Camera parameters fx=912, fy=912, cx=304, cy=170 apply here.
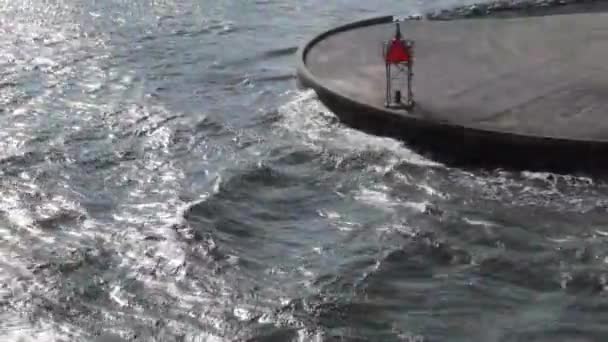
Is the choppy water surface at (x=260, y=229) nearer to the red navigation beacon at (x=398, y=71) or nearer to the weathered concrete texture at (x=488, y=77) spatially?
the weathered concrete texture at (x=488, y=77)

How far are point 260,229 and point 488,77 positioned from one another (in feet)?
16.2

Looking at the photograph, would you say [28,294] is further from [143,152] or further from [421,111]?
[421,111]

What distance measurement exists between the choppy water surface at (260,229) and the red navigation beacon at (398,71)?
0.61 metres

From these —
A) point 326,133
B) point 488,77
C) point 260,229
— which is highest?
point 488,77

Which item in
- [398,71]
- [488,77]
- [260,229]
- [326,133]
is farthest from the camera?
[398,71]

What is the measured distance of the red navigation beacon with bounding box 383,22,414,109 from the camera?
11.6 meters

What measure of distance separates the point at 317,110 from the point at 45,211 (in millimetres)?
4681

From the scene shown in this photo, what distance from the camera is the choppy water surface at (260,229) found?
805 cm

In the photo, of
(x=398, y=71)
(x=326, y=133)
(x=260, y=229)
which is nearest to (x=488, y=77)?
(x=398, y=71)

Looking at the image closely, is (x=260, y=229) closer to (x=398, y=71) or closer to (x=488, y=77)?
(x=398, y=71)

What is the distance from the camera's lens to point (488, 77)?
520 inches

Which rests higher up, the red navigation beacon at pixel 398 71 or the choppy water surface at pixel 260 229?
the red navigation beacon at pixel 398 71

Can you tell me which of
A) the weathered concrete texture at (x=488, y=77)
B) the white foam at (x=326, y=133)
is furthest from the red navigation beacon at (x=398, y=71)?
the white foam at (x=326, y=133)

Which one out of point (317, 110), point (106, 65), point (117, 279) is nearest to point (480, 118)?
point (317, 110)
